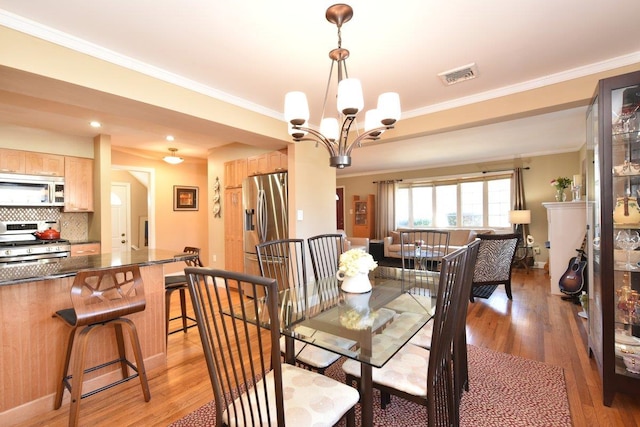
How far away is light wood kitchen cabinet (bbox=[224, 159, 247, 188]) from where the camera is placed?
15.2 ft

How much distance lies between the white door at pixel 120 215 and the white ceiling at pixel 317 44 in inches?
135

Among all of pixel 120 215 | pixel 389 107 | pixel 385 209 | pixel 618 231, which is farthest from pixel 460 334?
pixel 120 215

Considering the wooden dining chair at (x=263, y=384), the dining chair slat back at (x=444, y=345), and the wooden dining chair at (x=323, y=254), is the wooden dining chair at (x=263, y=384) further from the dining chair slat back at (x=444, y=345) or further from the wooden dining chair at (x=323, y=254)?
the wooden dining chair at (x=323, y=254)

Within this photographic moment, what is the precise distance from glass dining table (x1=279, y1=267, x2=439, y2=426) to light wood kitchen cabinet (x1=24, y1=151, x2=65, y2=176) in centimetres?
434

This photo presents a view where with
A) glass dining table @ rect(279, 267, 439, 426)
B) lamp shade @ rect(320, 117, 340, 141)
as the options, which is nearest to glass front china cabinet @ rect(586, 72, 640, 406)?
glass dining table @ rect(279, 267, 439, 426)

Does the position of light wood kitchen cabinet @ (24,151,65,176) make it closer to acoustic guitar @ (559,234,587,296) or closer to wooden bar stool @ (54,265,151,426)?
wooden bar stool @ (54,265,151,426)

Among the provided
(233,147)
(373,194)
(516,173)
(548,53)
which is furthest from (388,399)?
(373,194)

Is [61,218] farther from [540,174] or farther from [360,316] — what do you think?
[540,174]

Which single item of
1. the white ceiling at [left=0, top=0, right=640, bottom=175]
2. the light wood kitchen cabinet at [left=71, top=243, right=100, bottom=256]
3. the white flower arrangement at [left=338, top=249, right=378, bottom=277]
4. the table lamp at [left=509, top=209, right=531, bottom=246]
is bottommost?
the light wood kitchen cabinet at [left=71, top=243, right=100, bottom=256]

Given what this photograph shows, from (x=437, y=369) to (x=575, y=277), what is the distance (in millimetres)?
3741

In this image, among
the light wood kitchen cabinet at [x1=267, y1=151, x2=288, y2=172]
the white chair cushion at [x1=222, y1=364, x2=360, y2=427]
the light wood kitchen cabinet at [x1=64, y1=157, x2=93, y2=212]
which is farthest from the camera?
the light wood kitchen cabinet at [x1=64, y1=157, x2=93, y2=212]

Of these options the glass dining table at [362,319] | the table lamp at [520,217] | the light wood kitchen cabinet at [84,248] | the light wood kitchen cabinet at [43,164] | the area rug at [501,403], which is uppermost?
the light wood kitchen cabinet at [43,164]

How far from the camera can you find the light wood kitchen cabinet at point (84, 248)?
4277mm

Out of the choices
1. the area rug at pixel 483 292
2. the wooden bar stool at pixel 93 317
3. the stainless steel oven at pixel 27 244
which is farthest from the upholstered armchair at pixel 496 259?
the stainless steel oven at pixel 27 244
